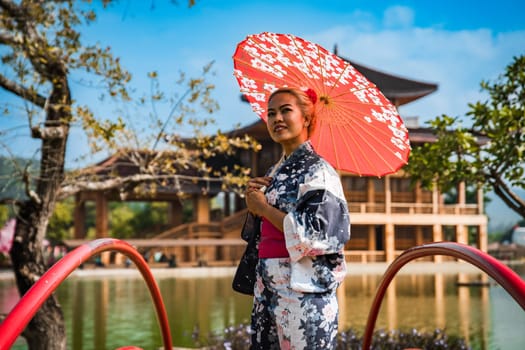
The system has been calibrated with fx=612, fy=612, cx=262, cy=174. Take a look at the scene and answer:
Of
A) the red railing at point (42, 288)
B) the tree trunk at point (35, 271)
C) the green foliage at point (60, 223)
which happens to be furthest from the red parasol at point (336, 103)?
the green foliage at point (60, 223)

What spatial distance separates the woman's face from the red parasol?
342 millimetres

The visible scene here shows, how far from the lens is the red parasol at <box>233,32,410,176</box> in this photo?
2.42 meters

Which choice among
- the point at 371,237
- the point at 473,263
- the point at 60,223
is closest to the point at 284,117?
the point at 473,263

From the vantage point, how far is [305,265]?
193 cm

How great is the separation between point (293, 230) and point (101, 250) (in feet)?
2.15

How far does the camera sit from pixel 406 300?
11938 millimetres

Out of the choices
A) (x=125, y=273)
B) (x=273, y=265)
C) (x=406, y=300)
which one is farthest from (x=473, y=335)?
(x=125, y=273)

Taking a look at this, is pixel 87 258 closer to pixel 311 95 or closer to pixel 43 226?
pixel 311 95

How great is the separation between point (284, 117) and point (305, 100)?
101mm

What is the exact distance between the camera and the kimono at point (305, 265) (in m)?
Answer: 1.89

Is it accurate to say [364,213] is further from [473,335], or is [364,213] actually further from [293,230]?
[293,230]

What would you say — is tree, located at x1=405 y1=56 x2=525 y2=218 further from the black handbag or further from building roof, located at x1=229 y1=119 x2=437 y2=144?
building roof, located at x1=229 y1=119 x2=437 y2=144

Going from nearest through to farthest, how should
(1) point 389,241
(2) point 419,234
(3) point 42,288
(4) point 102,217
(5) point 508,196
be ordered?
(3) point 42,288
(5) point 508,196
(4) point 102,217
(1) point 389,241
(2) point 419,234

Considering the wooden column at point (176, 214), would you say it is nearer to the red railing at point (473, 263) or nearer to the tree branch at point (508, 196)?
the tree branch at point (508, 196)
